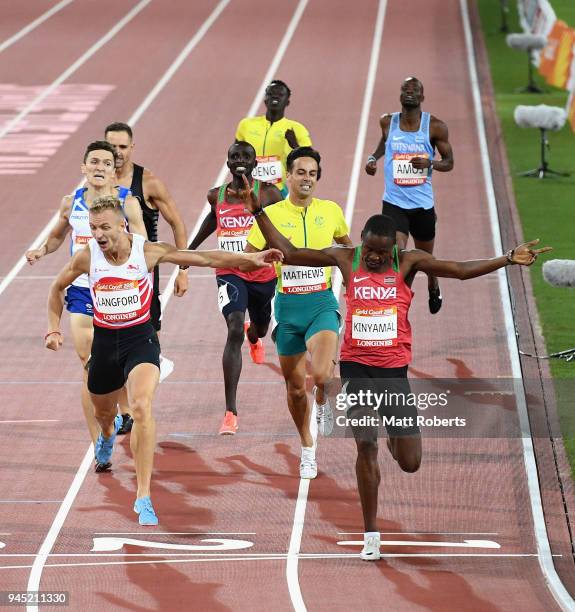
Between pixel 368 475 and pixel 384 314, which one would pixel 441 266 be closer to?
pixel 384 314

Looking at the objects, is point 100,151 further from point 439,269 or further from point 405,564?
point 405,564

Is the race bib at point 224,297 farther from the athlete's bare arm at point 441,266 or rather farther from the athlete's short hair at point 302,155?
the athlete's bare arm at point 441,266

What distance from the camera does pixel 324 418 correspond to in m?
11.4

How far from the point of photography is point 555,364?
13562 mm

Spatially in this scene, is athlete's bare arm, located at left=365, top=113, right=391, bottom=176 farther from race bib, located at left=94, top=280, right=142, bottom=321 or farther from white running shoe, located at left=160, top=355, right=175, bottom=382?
race bib, located at left=94, top=280, right=142, bottom=321

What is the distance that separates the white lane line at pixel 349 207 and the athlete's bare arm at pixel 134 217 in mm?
2069

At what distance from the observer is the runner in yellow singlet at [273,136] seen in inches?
571

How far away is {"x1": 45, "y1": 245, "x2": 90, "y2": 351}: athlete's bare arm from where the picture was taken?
9641mm

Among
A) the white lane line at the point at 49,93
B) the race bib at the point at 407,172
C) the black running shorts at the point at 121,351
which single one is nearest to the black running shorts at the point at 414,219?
the race bib at the point at 407,172

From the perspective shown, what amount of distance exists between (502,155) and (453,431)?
493 inches

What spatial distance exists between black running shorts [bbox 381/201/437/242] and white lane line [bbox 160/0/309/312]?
9.43 ft

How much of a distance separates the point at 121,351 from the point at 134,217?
4.63 ft

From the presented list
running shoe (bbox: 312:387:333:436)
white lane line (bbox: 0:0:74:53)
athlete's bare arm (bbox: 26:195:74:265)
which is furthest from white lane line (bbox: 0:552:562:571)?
white lane line (bbox: 0:0:74:53)

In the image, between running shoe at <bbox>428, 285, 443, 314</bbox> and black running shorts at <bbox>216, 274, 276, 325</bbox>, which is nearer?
black running shorts at <bbox>216, 274, 276, 325</bbox>
